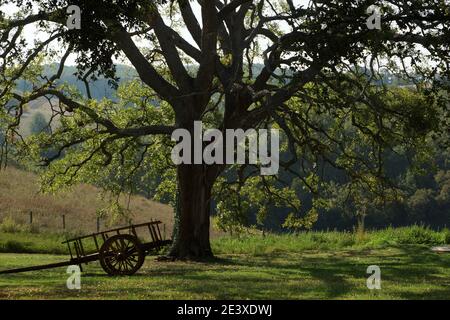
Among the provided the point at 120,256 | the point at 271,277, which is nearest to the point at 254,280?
the point at 271,277

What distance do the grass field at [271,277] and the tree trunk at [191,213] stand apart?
4.25ft

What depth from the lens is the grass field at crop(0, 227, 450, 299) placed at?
45.2ft

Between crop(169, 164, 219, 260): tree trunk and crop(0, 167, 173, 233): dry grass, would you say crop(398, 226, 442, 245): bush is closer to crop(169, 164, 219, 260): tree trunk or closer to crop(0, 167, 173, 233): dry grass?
crop(169, 164, 219, 260): tree trunk

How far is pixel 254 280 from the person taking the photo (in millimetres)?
16891

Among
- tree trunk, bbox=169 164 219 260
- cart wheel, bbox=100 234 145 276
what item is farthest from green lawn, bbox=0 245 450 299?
tree trunk, bbox=169 164 219 260

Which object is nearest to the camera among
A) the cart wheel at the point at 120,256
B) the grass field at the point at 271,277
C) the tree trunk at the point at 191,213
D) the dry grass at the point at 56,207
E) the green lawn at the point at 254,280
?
the green lawn at the point at 254,280

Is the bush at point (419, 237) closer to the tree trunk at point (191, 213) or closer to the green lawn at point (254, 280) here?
the green lawn at point (254, 280)

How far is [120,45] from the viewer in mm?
23625

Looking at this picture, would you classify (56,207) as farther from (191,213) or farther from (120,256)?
(120,256)

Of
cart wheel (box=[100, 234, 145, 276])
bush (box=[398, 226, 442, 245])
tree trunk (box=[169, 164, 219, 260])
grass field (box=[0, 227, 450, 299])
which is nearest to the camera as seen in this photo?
grass field (box=[0, 227, 450, 299])

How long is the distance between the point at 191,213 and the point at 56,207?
3525 centimetres

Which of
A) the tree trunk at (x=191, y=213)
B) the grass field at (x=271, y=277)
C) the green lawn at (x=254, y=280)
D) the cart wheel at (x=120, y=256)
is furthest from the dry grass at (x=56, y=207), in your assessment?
the cart wheel at (x=120, y=256)

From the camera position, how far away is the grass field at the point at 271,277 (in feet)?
45.2
